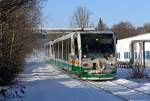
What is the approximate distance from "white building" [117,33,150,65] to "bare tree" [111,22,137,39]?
6316cm

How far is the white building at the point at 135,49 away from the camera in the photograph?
68625mm

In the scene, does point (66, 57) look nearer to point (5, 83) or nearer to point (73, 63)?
point (73, 63)

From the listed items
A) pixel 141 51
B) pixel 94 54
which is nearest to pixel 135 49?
pixel 141 51

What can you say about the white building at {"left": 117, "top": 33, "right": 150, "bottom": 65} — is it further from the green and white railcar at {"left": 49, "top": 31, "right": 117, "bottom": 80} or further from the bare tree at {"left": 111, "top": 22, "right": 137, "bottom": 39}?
the bare tree at {"left": 111, "top": 22, "right": 137, "bottom": 39}

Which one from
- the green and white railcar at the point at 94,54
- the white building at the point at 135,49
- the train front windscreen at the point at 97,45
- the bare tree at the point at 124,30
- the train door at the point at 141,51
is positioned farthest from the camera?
the bare tree at the point at 124,30

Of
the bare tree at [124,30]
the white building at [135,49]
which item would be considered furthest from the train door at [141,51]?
the bare tree at [124,30]

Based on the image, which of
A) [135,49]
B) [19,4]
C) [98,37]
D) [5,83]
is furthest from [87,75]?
[135,49]

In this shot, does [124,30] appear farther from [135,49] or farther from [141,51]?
[141,51]

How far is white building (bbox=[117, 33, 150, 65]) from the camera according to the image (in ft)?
225

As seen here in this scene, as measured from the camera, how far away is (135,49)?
76.4 metres

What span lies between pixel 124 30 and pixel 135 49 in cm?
8022

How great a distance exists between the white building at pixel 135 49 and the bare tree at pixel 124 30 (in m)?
63.2

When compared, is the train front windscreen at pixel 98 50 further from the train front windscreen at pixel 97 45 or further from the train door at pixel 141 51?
the train door at pixel 141 51

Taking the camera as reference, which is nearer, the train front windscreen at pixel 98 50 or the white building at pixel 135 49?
the train front windscreen at pixel 98 50
